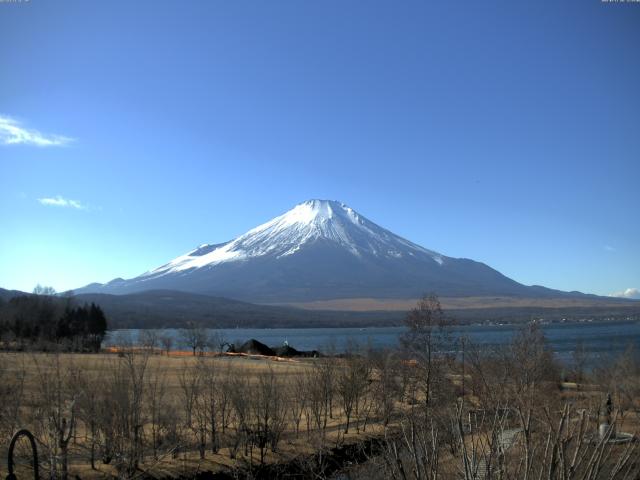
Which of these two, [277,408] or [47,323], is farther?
[47,323]

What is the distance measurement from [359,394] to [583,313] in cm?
18473

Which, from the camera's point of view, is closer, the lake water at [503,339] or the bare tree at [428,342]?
the bare tree at [428,342]

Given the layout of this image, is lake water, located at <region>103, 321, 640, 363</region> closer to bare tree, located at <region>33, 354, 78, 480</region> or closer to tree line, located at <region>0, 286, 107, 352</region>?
tree line, located at <region>0, 286, 107, 352</region>

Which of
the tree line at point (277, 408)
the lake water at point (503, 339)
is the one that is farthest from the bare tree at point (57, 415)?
the lake water at point (503, 339)

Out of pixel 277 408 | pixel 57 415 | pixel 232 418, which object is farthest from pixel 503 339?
pixel 57 415

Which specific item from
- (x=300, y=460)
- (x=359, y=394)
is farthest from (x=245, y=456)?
(x=359, y=394)

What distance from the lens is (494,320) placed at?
160 meters

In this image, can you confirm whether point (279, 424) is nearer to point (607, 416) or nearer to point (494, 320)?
point (607, 416)

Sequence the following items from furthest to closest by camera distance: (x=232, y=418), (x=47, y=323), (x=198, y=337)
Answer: (x=47, y=323), (x=198, y=337), (x=232, y=418)

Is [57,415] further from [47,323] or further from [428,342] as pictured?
[47,323]

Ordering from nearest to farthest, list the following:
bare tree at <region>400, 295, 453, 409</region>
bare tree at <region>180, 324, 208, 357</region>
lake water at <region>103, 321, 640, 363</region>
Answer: bare tree at <region>400, 295, 453, 409</region>, lake water at <region>103, 321, 640, 363</region>, bare tree at <region>180, 324, 208, 357</region>

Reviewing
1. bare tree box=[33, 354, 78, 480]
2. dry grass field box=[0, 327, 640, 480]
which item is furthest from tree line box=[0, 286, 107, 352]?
bare tree box=[33, 354, 78, 480]

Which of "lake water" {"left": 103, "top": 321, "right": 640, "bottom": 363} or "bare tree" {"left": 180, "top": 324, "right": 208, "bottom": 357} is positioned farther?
"bare tree" {"left": 180, "top": 324, "right": 208, "bottom": 357}

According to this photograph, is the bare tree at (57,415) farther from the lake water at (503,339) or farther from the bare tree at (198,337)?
the bare tree at (198,337)
